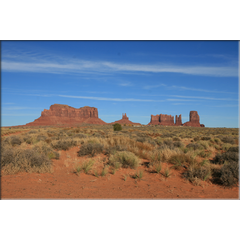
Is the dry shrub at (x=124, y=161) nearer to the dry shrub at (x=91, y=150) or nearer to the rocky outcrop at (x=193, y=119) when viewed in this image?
the dry shrub at (x=91, y=150)

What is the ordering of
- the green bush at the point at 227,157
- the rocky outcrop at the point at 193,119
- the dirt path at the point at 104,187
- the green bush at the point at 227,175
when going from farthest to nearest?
the rocky outcrop at the point at 193,119
the green bush at the point at 227,157
the green bush at the point at 227,175
the dirt path at the point at 104,187

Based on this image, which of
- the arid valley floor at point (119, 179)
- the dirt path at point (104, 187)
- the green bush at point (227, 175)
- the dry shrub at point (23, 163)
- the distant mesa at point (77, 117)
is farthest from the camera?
the distant mesa at point (77, 117)

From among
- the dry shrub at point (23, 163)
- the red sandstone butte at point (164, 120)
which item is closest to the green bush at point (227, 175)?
the dry shrub at point (23, 163)

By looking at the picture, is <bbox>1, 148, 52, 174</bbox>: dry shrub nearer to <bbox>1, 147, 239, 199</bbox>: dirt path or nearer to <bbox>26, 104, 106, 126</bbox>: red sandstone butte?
<bbox>1, 147, 239, 199</bbox>: dirt path

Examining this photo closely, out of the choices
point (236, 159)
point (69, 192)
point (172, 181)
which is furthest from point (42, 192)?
point (236, 159)

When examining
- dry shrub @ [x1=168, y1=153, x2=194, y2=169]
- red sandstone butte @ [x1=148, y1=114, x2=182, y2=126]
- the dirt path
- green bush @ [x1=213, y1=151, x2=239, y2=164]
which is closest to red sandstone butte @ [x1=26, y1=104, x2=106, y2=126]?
red sandstone butte @ [x1=148, y1=114, x2=182, y2=126]

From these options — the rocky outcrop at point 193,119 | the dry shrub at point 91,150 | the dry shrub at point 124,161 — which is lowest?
the dry shrub at point 124,161
